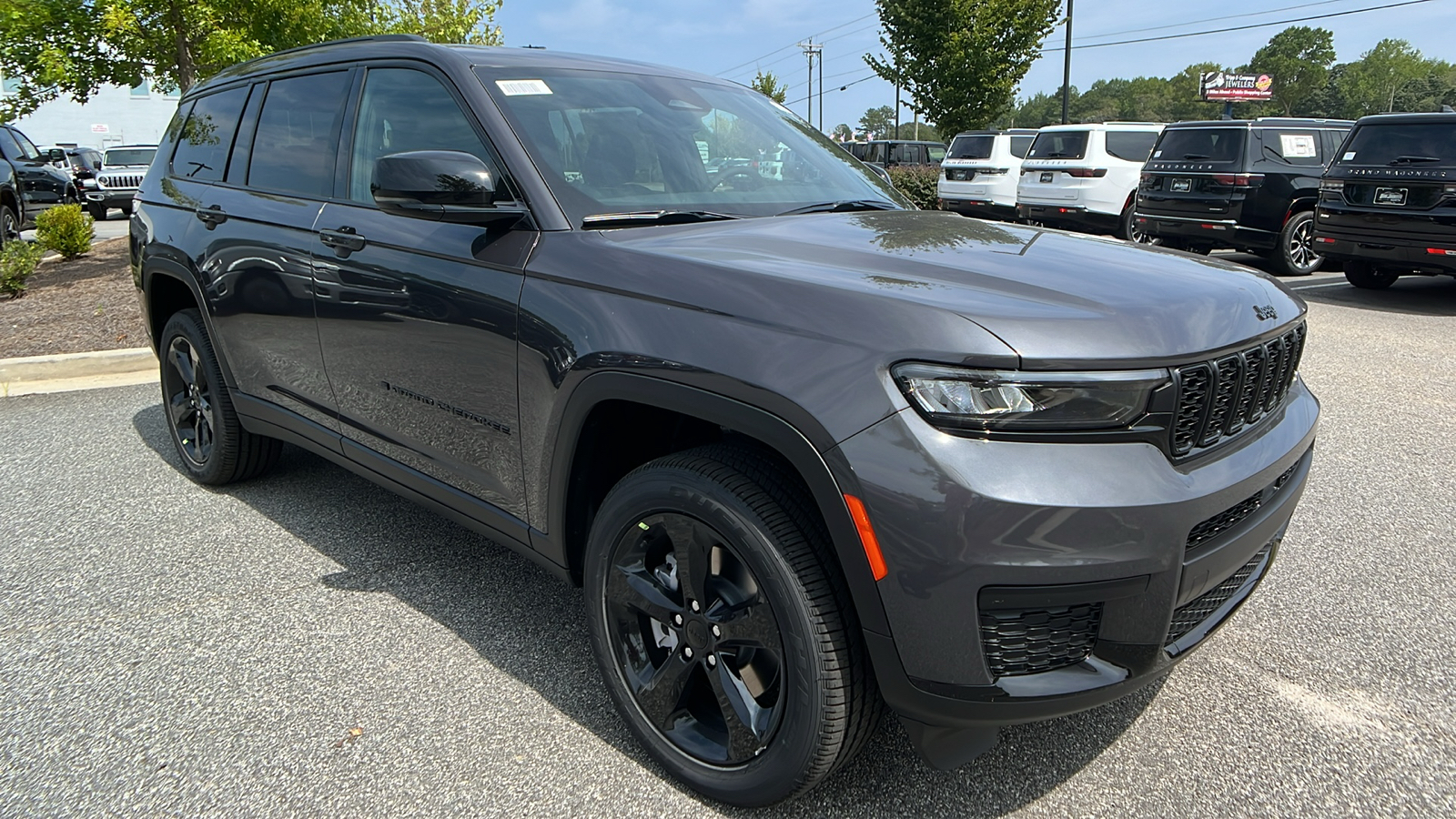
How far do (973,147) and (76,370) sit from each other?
15.4 metres

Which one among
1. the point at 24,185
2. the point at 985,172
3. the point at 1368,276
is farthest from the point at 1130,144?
the point at 24,185

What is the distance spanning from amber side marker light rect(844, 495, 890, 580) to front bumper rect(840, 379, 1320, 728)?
0.06ft

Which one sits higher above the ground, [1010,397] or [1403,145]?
[1403,145]

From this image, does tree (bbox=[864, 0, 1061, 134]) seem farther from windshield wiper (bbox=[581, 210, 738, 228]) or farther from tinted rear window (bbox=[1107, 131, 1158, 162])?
windshield wiper (bbox=[581, 210, 738, 228])

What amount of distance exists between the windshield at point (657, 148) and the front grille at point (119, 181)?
872 inches

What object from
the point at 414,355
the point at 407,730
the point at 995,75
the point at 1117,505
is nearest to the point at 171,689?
the point at 407,730

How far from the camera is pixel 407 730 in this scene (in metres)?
2.60

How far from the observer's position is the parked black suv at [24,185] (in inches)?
496

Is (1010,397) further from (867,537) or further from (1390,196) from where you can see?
(1390,196)

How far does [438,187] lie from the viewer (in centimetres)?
245

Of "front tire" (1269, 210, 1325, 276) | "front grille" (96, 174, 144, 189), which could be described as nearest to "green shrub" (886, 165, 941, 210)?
"front tire" (1269, 210, 1325, 276)

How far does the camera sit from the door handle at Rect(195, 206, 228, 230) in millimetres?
3871

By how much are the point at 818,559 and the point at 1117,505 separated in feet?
1.94

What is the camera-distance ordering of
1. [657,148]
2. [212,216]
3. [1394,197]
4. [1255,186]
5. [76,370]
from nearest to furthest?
[657,148], [212,216], [76,370], [1394,197], [1255,186]
